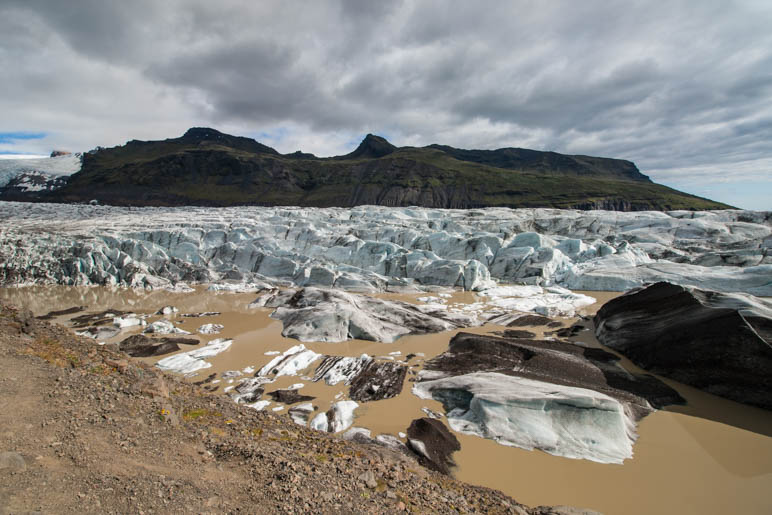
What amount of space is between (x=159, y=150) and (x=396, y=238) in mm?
160595

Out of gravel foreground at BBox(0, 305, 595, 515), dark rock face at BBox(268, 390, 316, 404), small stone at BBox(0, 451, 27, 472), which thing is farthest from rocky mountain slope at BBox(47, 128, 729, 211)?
small stone at BBox(0, 451, 27, 472)

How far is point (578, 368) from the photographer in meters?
10.2

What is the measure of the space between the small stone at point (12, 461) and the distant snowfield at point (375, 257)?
1912cm

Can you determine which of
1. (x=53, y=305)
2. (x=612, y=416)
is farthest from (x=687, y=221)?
(x=53, y=305)

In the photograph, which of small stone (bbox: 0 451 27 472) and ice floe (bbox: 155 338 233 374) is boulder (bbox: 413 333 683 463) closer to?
small stone (bbox: 0 451 27 472)

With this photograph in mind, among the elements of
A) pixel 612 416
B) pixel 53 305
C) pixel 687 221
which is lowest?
pixel 53 305

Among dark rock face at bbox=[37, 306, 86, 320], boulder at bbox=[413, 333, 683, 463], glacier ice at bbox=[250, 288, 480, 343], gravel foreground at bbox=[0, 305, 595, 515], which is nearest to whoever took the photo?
gravel foreground at bbox=[0, 305, 595, 515]

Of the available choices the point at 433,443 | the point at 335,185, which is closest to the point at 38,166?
the point at 335,185

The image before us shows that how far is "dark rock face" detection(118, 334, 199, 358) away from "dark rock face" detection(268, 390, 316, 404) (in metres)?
5.87

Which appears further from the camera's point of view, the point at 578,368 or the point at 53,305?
the point at 53,305

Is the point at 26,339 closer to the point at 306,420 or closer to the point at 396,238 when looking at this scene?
the point at 306,420

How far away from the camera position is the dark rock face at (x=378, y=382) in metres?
9.26

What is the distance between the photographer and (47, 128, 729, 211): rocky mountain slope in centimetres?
9344

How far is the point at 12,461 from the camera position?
3.01 meters
